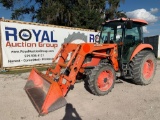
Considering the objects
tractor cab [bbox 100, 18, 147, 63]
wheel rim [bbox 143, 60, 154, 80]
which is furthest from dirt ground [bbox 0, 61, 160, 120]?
tractor cab [bbox 100, 18, 147, 63]

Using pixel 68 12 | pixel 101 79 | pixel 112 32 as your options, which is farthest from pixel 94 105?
pixel 68 12

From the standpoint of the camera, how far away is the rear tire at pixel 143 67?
6414 mm

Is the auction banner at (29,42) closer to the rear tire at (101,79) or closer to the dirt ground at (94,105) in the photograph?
the dirt ground at (94,105)

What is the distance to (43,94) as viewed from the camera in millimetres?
5078

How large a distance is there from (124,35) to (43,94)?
3.37 metres

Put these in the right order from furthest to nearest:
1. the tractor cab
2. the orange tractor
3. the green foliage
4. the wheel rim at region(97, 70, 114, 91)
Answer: the green foliage → the tractor cab → the wheel rim at region(97, 70, 114, 91) → the orange tractor

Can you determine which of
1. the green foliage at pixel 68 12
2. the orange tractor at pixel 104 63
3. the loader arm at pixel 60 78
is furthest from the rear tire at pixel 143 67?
the green foliage at pixel 68 12

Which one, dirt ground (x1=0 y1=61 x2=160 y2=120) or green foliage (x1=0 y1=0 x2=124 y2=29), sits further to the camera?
green foliage (x1=0 y1=0 x2=124 y2=29)

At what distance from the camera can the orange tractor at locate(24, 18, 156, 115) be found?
5.19 m

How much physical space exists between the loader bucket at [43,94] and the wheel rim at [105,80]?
61.0 inches

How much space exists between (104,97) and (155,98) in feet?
4.95

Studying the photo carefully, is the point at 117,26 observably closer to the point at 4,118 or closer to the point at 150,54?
the point at 150,54

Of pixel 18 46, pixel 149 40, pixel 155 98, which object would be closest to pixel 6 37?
pixel 18 46

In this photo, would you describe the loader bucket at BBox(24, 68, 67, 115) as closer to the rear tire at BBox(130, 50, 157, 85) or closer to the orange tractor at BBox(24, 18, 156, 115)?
the orange tractor at BBox(24, 18, 156, 115)
